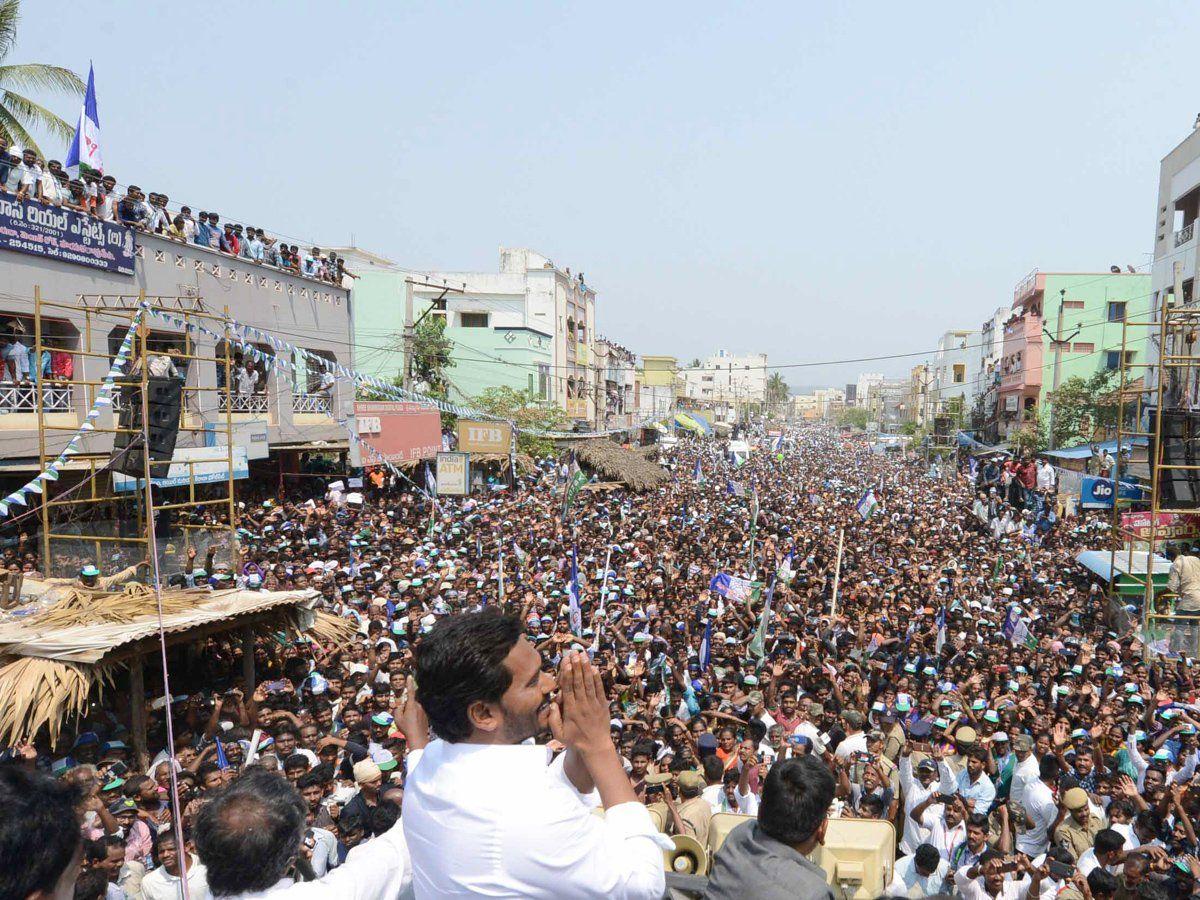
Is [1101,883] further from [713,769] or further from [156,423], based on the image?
[156,423]

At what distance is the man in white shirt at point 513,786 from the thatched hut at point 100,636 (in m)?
5.95

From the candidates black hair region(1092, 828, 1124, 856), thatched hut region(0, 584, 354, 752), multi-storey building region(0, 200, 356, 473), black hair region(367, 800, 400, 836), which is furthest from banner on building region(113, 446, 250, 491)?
black hair region(1092, 828, 1124, 856)

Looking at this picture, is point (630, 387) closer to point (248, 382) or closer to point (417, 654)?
point (248, 382)

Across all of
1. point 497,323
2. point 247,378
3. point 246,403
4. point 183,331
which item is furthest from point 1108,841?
point 497,323

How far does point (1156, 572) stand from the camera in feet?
42.5

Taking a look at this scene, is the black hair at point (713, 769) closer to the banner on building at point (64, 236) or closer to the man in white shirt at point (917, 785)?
the man in white shirt at point (917, 785)

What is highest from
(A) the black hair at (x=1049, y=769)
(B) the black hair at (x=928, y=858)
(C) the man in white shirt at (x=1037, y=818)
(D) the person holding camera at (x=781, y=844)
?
(D) the person holding camera at (x=781, y=844)

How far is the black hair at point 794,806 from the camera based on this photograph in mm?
2166

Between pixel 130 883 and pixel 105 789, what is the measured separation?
1.82 meters

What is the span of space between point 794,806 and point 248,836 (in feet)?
4.11

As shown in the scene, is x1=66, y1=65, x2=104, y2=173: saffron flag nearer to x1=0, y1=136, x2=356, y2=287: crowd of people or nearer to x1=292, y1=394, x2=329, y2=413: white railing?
x1=0, y1=136, x2=356, y2=287: crowd of people

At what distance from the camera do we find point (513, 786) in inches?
63.9

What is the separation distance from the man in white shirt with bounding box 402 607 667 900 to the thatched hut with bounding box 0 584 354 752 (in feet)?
19.5

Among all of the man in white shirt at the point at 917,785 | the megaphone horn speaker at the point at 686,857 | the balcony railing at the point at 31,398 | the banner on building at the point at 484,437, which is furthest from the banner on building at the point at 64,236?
the megaphone horn speaker at the point at 686,857
